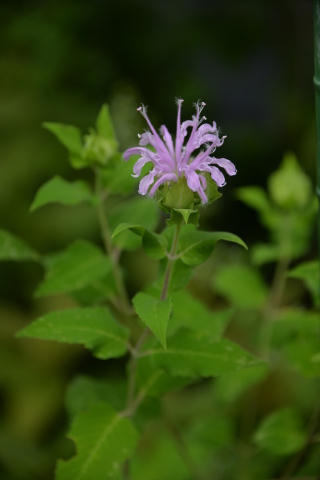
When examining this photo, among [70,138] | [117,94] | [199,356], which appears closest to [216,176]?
[199,356]

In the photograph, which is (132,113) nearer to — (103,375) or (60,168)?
(60,168)

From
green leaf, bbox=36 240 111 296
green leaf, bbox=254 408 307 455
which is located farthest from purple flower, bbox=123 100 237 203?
green leaf, bbox=254 408 307 455

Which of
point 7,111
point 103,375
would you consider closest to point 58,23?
point 7,111

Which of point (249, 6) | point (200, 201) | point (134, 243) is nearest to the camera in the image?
point (200, 201)

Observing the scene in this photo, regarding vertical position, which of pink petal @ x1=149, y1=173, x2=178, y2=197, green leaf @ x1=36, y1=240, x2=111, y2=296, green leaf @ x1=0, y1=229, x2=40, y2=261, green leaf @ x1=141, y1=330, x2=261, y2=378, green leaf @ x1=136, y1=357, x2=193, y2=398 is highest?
pink petal @ x1=149, y1=173, x2=178, y2=197

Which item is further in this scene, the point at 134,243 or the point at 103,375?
the point at 103,375

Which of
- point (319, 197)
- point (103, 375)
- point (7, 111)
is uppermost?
point (319, 197)

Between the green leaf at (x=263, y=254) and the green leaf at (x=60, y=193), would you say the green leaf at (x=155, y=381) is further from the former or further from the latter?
the green leaf at (x=263, y=254)

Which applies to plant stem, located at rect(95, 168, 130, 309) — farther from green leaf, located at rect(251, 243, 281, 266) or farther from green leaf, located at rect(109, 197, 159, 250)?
green leaf, located at rect(251, 243, 281, 266)
